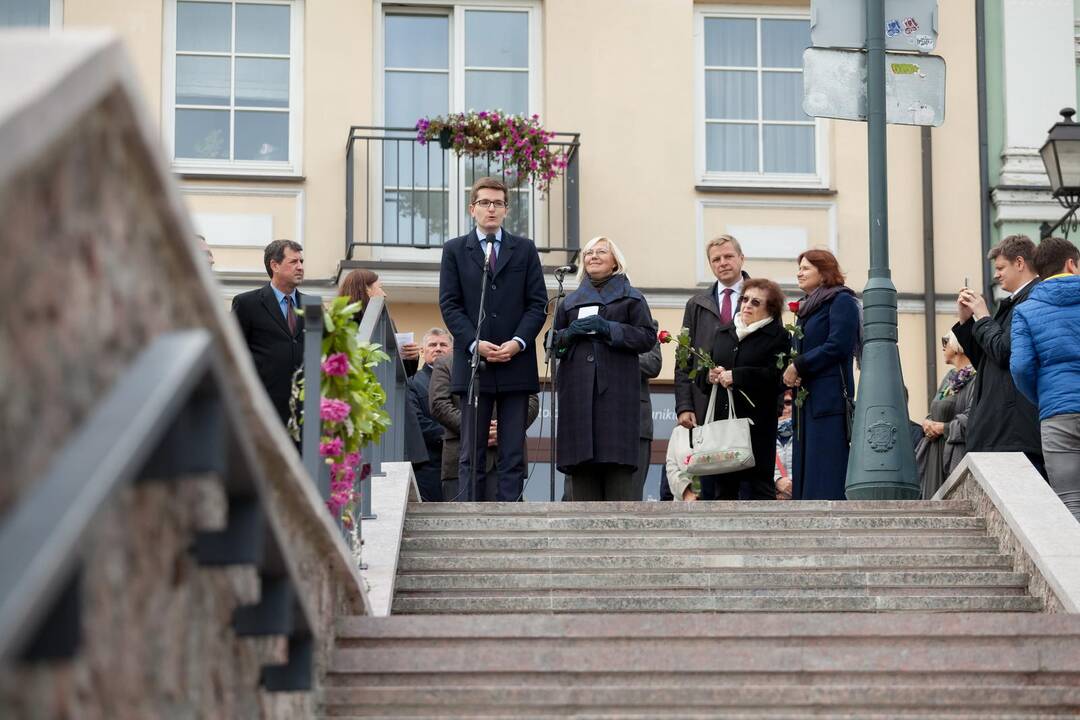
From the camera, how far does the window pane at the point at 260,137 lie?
17344 millimetres

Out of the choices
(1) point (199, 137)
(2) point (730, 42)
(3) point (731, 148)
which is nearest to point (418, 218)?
(1) point (199, 137)

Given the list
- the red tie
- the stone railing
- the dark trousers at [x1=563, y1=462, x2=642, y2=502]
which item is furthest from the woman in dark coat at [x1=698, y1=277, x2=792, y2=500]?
the stone railing

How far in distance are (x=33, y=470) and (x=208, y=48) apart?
15276mm

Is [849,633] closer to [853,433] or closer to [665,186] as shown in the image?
[853,433]

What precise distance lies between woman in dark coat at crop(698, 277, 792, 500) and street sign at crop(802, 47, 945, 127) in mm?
1200

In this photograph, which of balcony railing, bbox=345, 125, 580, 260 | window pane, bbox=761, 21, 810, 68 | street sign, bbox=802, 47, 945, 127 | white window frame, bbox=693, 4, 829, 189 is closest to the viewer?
street sign, bbox=802, 47, 945, 127

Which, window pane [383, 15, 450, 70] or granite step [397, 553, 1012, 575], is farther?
window pane [383, 15, 450, 70]

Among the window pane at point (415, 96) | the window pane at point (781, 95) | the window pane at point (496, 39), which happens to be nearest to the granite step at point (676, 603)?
the window pane at point (415, 96)

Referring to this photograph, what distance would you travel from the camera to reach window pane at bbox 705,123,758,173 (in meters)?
17.8

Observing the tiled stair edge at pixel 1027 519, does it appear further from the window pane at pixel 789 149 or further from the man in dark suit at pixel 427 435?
the window pane at pixel 789 149

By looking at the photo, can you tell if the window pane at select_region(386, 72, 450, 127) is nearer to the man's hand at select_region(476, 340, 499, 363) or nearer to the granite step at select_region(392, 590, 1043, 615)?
the man's hand at select_region(476, 340, 499, 363)

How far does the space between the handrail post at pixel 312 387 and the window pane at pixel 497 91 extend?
37.1ft

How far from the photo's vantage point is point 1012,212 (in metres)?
17.5

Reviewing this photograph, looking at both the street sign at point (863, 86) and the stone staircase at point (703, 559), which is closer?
the stone staircase at point (703, 559)
